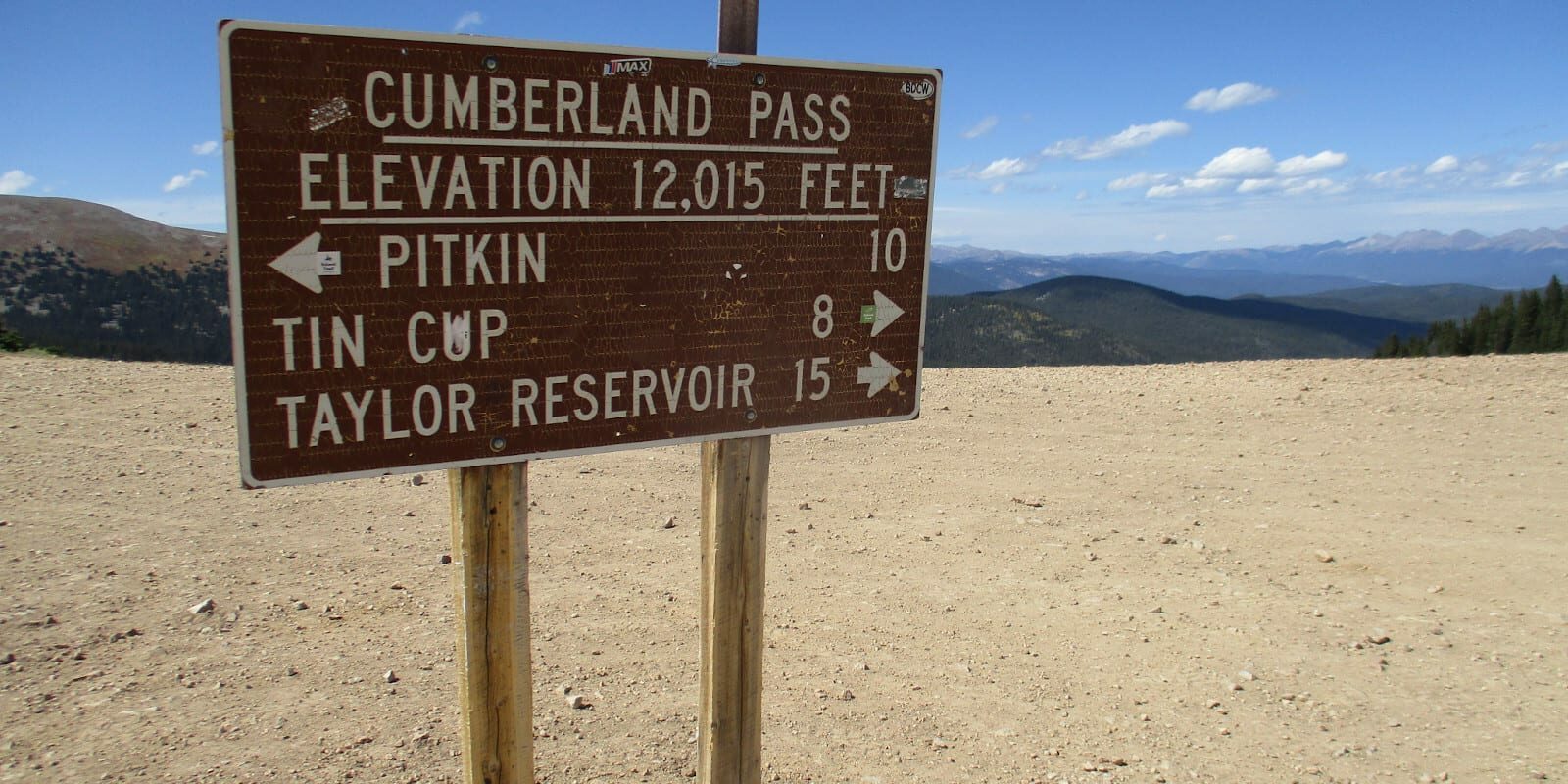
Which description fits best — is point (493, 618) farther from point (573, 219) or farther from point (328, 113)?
point (328, 113)

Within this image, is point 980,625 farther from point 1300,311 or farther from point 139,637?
point 1300,311

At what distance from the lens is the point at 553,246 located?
2168mm

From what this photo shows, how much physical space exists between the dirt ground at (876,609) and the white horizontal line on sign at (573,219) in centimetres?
218

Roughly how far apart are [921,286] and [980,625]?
290cm

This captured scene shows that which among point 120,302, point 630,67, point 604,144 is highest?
point 630,67

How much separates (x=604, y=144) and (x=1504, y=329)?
53214 millimetres

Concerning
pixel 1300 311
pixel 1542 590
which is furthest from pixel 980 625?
pixel 1300 311

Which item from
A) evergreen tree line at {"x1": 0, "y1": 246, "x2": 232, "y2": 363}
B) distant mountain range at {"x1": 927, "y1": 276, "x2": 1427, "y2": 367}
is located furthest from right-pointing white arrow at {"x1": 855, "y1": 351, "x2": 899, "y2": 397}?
evergreen tree line at {"x1": 0, "y1": 246, "x2": 232, "y2": 363}

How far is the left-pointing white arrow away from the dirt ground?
2.29 metres

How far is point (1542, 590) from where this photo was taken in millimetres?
5492

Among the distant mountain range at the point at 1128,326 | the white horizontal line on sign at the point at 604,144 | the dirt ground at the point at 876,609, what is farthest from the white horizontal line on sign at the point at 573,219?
the distant mountain range at the point at 1128,326

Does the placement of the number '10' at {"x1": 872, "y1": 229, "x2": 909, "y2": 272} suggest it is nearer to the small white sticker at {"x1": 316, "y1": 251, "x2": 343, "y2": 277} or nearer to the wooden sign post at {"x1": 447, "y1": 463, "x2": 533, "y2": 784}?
the wooden sign post at {"x1": 447, "y1": 463, "x2": 533, "y2": 784}

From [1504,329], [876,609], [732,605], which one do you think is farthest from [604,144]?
[1504,329]

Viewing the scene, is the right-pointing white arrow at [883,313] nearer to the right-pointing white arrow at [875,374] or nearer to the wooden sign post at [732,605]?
the right-pointing white arrow at [875,374]
